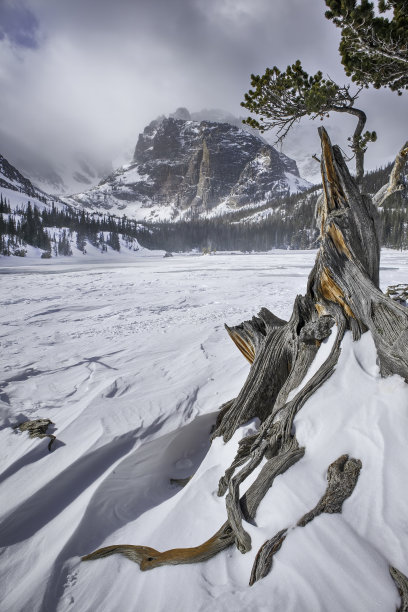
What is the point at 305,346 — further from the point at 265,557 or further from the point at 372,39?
the point at 372,39

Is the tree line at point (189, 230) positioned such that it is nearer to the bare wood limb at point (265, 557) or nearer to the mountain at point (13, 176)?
the bare wood limb at point (265, 557)

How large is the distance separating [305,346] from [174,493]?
2.00 meters

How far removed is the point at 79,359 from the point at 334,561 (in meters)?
4.93

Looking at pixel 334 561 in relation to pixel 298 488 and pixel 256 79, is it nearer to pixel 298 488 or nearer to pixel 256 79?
pixel 298 488

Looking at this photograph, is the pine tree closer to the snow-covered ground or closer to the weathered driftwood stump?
the weathered driftwood stump

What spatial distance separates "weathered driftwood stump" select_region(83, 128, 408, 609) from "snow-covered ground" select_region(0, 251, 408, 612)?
8cm

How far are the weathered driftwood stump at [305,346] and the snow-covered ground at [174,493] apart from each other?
8 cm

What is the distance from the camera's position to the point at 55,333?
676 centimetres

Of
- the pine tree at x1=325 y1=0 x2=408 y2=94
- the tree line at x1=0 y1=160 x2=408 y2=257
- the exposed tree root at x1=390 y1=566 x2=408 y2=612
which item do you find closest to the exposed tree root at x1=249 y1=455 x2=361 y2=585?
the exposed tree root at x1=390 y1=566 x2=408 y2=612

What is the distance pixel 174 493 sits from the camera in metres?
2.62

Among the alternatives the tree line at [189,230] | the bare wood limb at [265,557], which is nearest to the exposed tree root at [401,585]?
the bare wood limb at [265,557]

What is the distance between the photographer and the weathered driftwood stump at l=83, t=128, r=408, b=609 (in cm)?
181

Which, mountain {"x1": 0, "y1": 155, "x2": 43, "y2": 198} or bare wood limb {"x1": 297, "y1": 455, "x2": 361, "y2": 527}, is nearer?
bare wood limb {"x1": 297, "y1": 455, "x2": 361, "y2": 527}


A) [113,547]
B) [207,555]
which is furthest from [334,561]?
[113,547]
